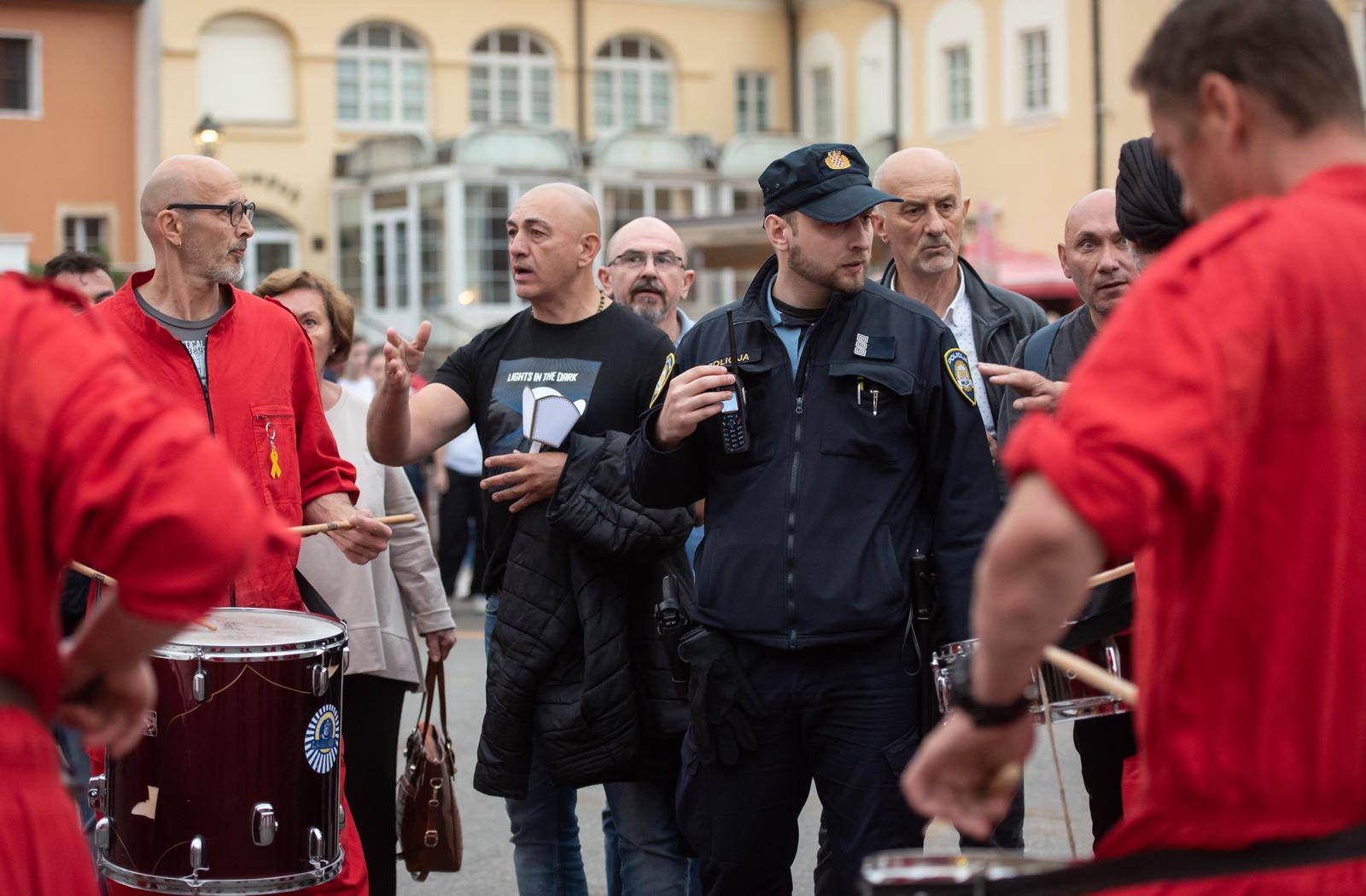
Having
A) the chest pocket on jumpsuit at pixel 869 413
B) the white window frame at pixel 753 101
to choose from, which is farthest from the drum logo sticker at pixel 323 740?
the white window frame at pixel 753 101

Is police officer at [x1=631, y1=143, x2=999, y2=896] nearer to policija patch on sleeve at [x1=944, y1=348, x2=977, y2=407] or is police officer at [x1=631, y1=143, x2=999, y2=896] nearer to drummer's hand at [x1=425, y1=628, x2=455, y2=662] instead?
policija patch on sleeve at [x1=944, y1=348, x2=977, y2=407]

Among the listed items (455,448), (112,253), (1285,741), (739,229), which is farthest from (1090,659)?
(112,253)

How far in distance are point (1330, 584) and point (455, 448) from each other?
40.8 ft

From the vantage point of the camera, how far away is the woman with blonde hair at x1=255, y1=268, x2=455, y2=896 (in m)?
5.41

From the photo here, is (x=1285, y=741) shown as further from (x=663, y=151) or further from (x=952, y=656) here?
(x=663, y=151)

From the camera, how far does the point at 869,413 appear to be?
4.27 m

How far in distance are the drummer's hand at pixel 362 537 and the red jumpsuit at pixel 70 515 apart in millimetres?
2176

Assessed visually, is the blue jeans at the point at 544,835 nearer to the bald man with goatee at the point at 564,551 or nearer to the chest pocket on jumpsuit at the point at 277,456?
the bald man with goatee at the point at 564,551

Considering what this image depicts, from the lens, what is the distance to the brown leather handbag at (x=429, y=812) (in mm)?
5453

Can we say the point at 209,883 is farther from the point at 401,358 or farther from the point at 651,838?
the point at 401,358

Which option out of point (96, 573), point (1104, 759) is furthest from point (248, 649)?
point (1104, 759)

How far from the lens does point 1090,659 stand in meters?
3.65

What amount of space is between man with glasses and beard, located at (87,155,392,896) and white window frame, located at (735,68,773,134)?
35.9 m

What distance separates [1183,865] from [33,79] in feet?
127
